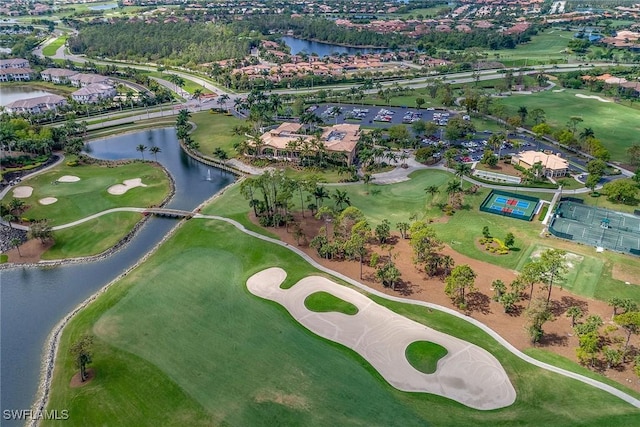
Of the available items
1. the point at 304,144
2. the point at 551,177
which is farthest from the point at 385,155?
the point at 551,177

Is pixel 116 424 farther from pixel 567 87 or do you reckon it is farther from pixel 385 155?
pixel 567 87

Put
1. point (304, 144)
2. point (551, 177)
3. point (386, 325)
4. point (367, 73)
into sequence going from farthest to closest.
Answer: point (367, 73), point (304, 144), point (551, 177), point (386, 325)

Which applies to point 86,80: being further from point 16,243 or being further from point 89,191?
point 16,243

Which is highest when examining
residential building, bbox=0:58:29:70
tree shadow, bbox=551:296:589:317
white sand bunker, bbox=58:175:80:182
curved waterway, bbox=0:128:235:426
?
residential building, bbox=0:58:29:70

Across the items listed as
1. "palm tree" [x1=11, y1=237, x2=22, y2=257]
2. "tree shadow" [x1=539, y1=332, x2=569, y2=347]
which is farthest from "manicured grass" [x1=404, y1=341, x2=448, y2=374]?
"palm tree" [x1=11, y1=237, x2=22, y2=257]

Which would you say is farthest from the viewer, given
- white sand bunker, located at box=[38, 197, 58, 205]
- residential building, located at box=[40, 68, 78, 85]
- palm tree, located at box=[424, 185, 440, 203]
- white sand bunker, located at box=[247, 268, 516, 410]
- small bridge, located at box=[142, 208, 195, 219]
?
residential building, located at box=[40, 68, 78, 85]

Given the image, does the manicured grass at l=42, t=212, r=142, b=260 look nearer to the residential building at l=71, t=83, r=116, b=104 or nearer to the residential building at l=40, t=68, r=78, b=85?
the residential building at l=71, t=83, r=116, b=104

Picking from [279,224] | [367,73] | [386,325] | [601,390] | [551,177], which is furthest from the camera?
[367,73]

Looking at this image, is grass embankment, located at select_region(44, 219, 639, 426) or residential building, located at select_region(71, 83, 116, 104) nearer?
grass embankment, located at select_region(44, 219, 639, 426)

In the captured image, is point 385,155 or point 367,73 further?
point 367,73
